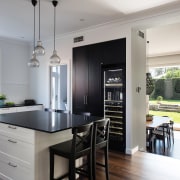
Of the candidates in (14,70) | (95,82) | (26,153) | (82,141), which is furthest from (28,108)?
(82,141)

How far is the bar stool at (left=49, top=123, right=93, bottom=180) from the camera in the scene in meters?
2.24

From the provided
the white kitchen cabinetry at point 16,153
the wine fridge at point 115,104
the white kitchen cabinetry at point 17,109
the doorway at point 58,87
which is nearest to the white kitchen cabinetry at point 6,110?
the white kitchen cabinetry at point 17,109

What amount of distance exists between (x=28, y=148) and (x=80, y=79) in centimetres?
290

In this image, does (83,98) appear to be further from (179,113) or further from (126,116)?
(179,113)

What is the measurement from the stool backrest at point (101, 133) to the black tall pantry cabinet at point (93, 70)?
1.47 m

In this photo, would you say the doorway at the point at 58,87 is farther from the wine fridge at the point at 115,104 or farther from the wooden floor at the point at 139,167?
the wooden floor at the point at 139,167

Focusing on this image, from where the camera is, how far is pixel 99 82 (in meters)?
4.61

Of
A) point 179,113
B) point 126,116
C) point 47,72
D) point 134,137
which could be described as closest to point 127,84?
point 126,116

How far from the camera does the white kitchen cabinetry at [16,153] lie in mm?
2375

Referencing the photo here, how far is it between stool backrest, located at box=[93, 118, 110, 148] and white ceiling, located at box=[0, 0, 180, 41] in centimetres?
206

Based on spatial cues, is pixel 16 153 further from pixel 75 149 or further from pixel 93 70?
pixel 93 70

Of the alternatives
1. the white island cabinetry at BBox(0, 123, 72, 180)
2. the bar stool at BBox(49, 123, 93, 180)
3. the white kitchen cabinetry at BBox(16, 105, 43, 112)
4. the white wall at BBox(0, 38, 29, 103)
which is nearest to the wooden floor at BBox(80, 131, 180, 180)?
the bar stool at BBox(49, 123, 93, 180)

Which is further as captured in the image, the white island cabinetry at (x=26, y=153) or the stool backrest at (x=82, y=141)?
the white island cabinetry at (x=26, y=153)

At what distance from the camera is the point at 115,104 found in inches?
176
